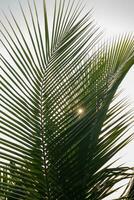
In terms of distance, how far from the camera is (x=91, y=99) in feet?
5.71

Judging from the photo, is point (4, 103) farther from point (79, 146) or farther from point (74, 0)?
point (74, 0)

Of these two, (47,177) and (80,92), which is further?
(80,92)

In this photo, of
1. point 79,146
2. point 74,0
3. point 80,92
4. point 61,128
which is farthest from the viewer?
point 74,0

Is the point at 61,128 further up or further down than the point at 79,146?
further up

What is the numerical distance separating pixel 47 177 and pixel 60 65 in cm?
62

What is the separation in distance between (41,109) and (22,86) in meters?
0.15

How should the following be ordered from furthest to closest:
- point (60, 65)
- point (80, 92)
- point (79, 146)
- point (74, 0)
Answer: point (74, 0)
point (60, 65)
point (80, 92)
point (79, 146)

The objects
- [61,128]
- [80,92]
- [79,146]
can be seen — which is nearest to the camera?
[79,146]

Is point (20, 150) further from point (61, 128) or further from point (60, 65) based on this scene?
point (60, 65)

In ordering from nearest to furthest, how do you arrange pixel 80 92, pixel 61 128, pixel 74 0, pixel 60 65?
pixel 61 128 < pixel 80 92 < pixel 60 65 < pixel 74 0

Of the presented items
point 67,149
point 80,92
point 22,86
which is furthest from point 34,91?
point 67,149

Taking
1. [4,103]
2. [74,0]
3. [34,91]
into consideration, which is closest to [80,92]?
[34,91]

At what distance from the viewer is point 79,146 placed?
63.6 inches

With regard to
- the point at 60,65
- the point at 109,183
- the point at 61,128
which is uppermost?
the point at 60,65
